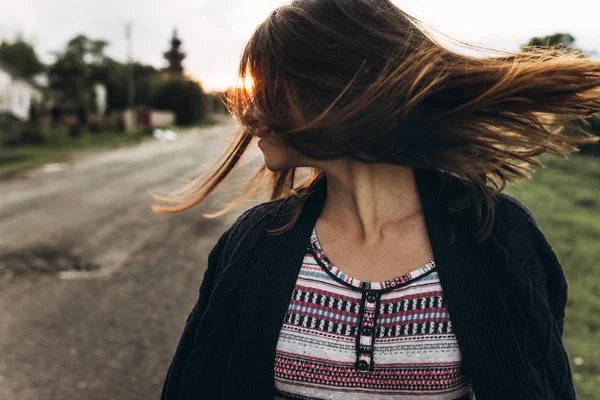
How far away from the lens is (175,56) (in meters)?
83.5

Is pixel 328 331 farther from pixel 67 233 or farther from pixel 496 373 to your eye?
pixel 67 233

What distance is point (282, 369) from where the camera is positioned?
148cm

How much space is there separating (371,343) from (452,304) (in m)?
0.23

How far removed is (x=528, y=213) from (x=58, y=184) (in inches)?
468

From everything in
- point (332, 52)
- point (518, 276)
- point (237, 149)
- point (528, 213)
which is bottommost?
point (518, 276)

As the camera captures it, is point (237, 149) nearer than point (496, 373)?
No

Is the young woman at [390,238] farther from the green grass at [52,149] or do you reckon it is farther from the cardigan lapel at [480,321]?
the green grass at [52,149]

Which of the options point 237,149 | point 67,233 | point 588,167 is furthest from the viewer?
point 588,167

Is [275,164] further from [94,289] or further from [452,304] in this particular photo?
[94,289]

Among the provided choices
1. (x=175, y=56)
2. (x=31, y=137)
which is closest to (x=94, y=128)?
(x=31, y=137)

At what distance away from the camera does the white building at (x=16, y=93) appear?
48500mm

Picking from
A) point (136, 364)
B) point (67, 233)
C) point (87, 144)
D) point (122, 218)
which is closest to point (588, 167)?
point (122, 218)

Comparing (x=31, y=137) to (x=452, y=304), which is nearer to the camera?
(x=452, y=304)

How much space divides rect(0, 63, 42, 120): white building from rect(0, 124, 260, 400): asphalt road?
4386 centimetres
